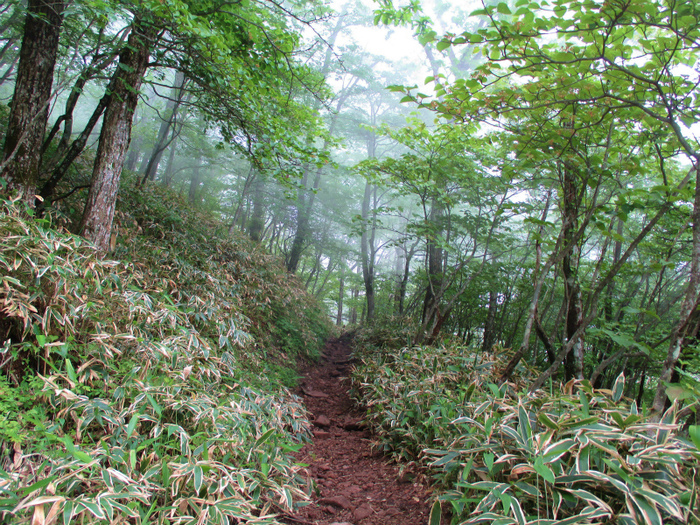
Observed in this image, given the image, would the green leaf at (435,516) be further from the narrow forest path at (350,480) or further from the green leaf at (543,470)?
the green leaf at (543,470)

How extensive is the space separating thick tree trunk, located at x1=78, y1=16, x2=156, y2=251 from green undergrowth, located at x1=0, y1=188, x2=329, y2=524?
47 cm

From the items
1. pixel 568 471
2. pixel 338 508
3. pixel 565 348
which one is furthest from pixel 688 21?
pixel 338 508

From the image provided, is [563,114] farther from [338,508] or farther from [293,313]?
[293,313]

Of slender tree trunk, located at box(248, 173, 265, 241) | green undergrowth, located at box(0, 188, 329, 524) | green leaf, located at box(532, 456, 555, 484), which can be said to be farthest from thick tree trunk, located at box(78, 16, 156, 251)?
slender tree trunk, located at box(248, 173, 265, 241)

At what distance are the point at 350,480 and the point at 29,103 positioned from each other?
4512mm

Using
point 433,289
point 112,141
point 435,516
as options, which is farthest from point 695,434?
point 433,289

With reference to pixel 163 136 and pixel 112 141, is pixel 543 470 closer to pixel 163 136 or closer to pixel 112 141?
pixel 112 141

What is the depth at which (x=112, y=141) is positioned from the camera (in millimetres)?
3551

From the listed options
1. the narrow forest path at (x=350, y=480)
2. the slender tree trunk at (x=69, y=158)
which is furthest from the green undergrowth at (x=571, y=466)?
the slender tree trunk at (x=69, y=158)

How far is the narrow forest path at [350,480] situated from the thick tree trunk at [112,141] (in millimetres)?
3040

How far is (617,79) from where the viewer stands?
2.33 metres

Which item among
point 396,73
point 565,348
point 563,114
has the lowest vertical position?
point 565,348

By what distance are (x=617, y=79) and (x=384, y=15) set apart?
7.40 ft

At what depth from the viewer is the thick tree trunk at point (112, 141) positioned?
3.51 metres
